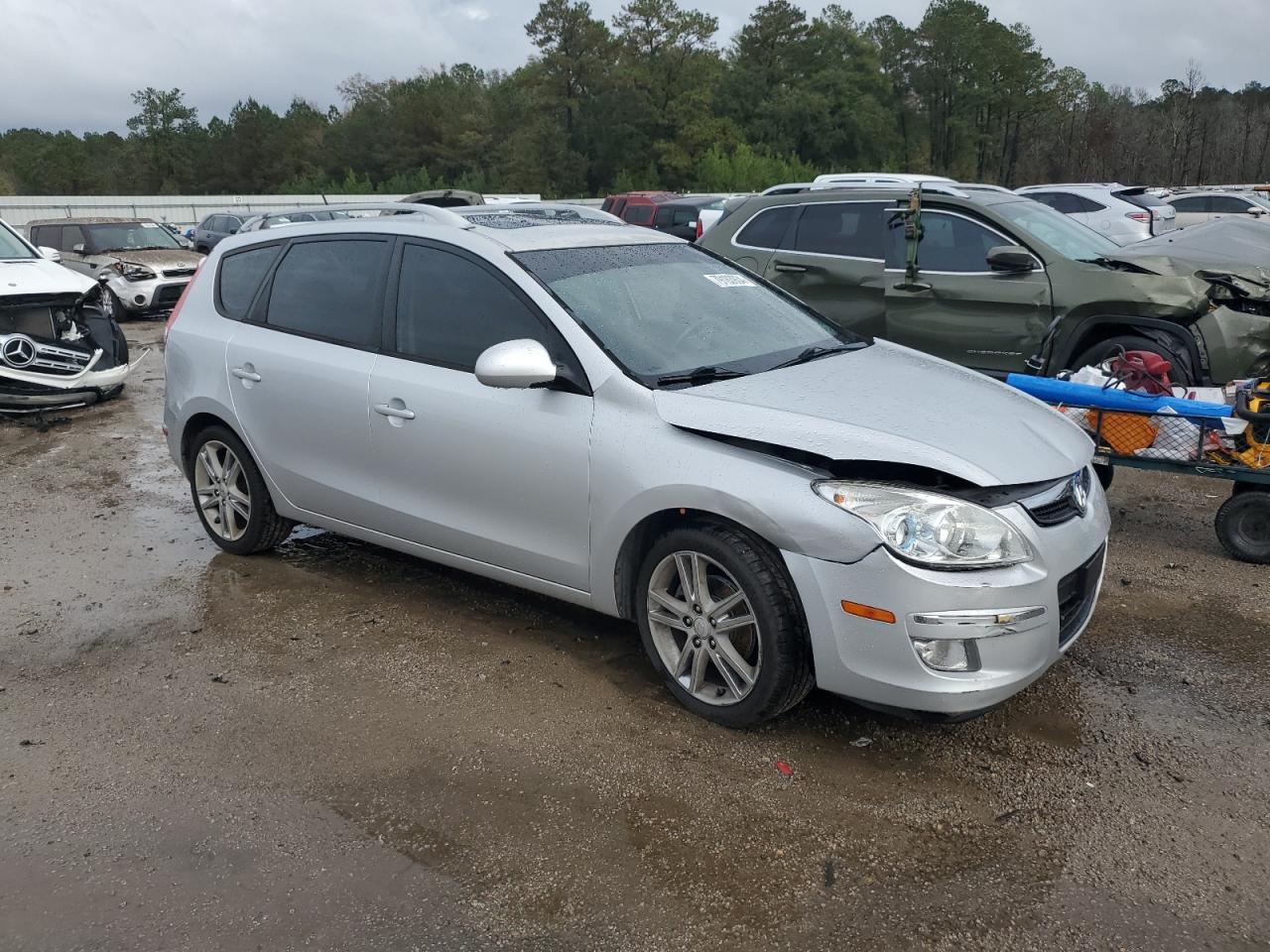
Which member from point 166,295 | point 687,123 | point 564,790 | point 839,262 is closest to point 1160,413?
point 839,262

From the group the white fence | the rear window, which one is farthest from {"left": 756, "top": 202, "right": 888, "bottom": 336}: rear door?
the white fence

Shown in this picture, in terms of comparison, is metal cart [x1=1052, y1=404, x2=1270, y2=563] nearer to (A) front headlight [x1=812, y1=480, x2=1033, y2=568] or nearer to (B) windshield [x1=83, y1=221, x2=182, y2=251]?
(A) front headlight [x1=812, y1=480, x2=1033, y2=568]

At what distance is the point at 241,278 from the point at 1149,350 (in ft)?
18.0

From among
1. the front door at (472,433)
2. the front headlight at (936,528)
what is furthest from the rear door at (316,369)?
the front headlight at (936,528)

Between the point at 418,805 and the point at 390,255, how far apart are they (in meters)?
2.51

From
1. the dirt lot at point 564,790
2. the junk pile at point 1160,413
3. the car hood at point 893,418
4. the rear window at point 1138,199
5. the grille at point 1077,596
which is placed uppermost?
the rear window at point 1138,199

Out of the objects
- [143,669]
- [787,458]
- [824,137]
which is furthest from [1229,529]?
[824,137]

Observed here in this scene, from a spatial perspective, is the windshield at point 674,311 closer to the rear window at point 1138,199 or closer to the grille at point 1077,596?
the grille at point 1077,596

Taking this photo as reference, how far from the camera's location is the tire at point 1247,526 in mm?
5297

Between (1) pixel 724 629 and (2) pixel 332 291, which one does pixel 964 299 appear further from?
(1) pixel 724 629

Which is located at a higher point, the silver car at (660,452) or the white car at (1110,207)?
the white car at (1110,207)

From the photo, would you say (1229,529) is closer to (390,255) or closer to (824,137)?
(390,255)

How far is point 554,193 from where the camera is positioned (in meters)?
73.2

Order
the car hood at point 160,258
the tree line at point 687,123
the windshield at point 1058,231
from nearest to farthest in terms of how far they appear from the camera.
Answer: the windshield at point 1058,231, the car hood at point 160,258, the tree line at point 687,123
